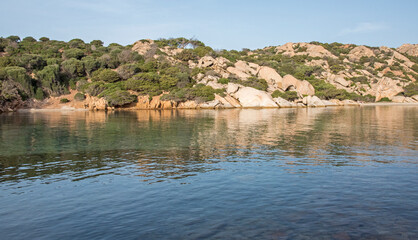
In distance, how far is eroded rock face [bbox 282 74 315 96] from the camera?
107188 millimetres

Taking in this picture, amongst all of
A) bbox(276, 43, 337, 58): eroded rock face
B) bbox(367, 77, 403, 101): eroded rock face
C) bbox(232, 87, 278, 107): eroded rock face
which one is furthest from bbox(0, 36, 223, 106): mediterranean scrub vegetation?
bbox(276, 43, 337, 58): eroded rock face

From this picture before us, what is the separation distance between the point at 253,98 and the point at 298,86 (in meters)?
23.9

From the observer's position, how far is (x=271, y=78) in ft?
365

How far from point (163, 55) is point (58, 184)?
11422 cm

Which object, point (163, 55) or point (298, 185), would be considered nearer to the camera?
point (298, 185)

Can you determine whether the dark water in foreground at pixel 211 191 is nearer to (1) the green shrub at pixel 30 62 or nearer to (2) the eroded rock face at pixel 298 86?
(2) the eroded rock face at pixel 298 86

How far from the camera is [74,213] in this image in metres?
11.3

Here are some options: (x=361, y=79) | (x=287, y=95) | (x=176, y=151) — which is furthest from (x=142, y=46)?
(x=176, y=151)

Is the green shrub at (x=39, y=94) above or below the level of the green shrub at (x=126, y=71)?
below

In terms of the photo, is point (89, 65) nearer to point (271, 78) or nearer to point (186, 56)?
point (186, 56)

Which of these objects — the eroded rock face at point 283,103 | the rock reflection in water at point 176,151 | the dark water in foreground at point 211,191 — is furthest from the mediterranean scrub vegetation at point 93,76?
the dark water in foreground at point 211,191

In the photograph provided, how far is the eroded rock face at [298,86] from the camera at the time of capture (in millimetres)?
107188

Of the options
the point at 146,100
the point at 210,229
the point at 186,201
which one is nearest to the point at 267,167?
the point at 186,201

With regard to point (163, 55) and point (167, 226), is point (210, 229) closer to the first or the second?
point (167, 226)
